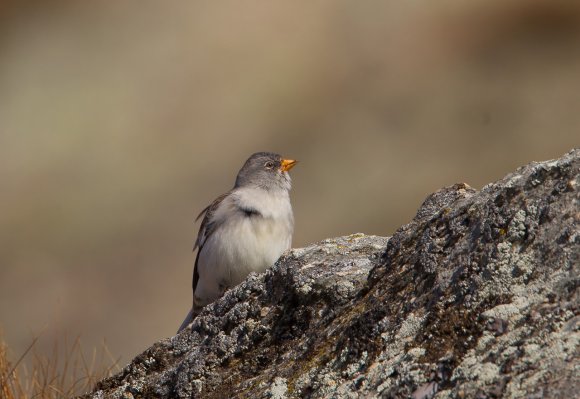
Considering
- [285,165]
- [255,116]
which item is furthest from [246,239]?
[255,116]

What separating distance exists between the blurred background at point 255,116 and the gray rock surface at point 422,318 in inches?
802

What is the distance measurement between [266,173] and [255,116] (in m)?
18.7

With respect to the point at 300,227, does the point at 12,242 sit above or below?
above

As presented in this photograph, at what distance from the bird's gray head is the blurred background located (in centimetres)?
1499

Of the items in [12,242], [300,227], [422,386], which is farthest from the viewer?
[12,242]

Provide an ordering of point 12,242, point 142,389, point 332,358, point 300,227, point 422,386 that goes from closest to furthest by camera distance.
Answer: point 422,386 < point 332,358 < point 142,389 < point 300,227 < point 12,242

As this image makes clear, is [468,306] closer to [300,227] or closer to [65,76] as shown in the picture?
[300,227]

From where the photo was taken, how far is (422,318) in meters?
3.74

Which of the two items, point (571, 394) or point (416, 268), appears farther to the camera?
point (416, 268)

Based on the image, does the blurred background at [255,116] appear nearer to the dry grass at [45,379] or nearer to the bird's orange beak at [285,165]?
the bird's orange beak at [285,165]

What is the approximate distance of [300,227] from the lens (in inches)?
1000

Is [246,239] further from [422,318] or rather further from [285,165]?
[422,318]

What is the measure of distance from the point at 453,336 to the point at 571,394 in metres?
0.55

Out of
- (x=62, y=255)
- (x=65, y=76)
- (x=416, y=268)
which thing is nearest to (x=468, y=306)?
(x=416, y=268)
